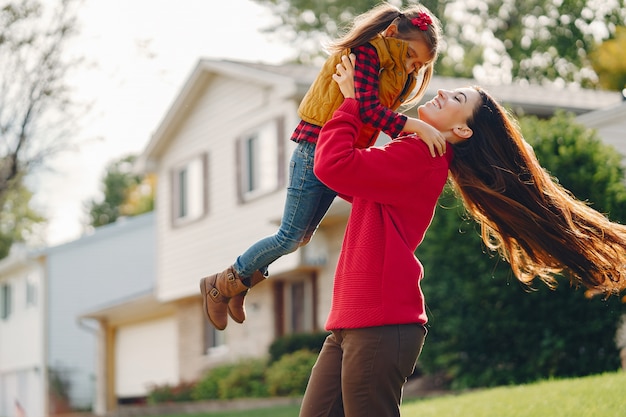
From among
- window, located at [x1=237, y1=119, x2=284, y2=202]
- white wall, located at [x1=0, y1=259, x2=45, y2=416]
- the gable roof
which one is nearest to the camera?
the gable roof

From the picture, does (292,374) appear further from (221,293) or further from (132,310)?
(221,293)

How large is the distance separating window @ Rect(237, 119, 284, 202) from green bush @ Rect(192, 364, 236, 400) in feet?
11.4

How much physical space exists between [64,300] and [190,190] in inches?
484

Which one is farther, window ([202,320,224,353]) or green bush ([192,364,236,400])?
window ([202,320,224,353])

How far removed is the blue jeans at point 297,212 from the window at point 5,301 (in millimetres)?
34436

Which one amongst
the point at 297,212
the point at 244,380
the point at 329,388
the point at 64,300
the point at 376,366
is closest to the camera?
the point at 376,366

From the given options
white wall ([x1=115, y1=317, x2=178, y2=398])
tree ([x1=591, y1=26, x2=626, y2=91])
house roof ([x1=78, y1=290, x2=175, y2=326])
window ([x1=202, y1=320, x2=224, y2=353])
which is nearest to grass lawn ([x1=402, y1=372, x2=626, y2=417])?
window ([x1=202, y1=320, x2=224, y2=353])

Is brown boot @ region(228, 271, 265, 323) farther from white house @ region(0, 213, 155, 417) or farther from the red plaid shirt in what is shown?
white house @ region(0, 213, 155, 417)

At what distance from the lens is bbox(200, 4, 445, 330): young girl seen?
15.6ft

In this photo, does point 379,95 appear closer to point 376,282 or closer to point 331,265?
point 376,282

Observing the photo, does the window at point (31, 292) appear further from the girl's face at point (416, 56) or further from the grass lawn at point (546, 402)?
the girl's face at point (416, 56)

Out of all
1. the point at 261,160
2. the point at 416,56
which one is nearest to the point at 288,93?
the point at 261,160

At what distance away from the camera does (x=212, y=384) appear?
71.5 ft

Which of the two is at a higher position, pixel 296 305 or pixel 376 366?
pixel 296 305
